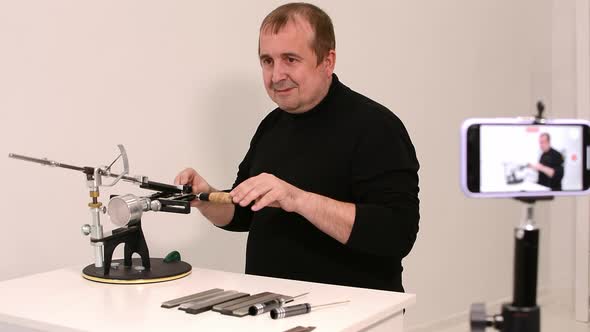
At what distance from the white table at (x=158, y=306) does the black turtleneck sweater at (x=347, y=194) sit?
0.20 metres

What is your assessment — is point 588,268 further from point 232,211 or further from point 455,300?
point 232,211

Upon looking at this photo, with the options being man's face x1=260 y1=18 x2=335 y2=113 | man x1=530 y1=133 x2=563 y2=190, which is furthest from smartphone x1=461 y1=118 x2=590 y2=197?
man's face x1=260 y1=18 x2=335 y2=113

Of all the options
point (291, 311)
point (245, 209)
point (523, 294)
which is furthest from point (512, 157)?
point (245, 209)

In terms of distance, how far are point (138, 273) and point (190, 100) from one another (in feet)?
3.44

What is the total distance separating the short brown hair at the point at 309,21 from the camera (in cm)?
220

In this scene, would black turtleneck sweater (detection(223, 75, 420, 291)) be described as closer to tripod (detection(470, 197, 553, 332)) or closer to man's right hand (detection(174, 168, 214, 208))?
man's right hand (detection(174, 168, 214, 208))

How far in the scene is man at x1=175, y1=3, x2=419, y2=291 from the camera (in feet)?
6.59

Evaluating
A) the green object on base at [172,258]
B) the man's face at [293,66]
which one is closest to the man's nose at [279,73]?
the man's face at [293,66]

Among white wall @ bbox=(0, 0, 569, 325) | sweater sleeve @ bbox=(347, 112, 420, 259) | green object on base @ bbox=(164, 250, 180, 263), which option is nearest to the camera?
sweater sleeve @ bbox=(347, 112, 420, 259)

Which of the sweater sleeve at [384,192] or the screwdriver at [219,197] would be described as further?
the sweater sleeve at [384,192]

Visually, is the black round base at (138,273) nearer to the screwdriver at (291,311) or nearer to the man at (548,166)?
the screwdriver at (291,311)

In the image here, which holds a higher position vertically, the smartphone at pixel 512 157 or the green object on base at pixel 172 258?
the smartphone at pixel 512 157

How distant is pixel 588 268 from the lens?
169 inches

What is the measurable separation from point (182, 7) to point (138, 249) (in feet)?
3.79
